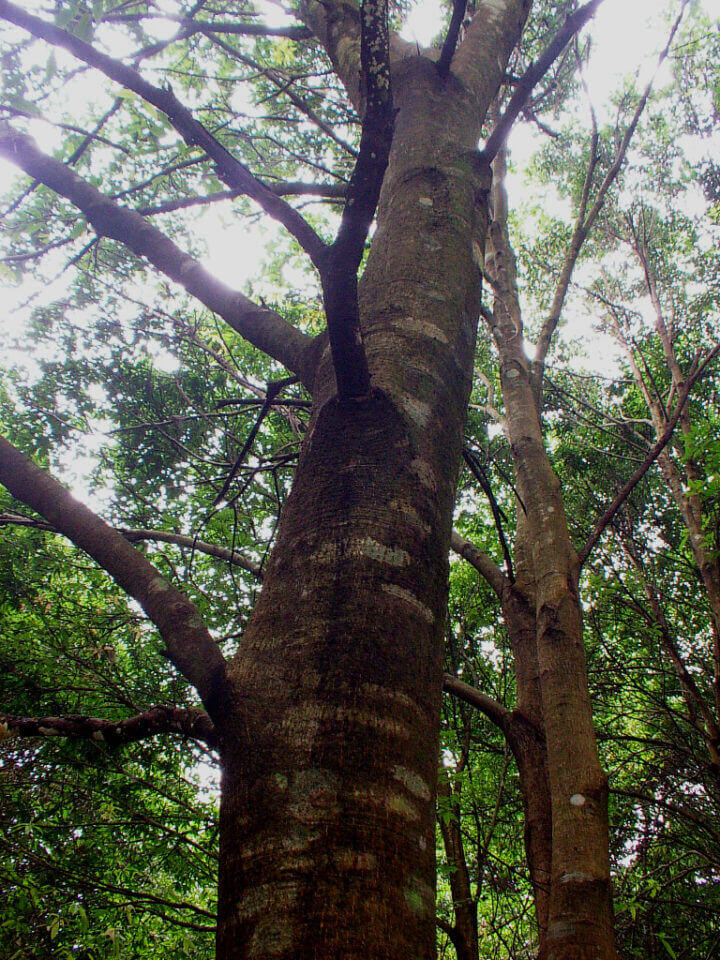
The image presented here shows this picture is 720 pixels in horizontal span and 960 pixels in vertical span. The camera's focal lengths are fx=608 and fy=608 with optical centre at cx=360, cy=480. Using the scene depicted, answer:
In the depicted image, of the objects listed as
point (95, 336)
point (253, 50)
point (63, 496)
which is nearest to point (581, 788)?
point (63, 496)

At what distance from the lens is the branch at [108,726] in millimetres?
1037

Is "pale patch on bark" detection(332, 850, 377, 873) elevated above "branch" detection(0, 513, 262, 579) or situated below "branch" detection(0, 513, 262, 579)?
below

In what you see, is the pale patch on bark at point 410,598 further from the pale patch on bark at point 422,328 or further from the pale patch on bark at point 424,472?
the pale patch on bark at point 422,328

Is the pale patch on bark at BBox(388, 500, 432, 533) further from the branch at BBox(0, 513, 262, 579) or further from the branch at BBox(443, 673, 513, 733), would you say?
the branch at BBox(443, 673, 513, 733)

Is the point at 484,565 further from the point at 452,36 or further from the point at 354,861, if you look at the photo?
the point at 354,861

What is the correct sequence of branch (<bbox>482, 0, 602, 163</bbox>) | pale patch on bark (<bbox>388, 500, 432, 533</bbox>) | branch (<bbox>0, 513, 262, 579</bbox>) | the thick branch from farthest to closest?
the thick branch < branch (<bbox>0, 513, 262, 579</bbox>) < branch (<bbox>482, 0, 602, 163</bbox>) < pale patch on bark (<bbox>388, 500, 432, 533</bbox>)

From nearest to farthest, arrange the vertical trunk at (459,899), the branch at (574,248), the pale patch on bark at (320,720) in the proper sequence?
the pale patch on bark at (320,720), the branch at (574,248), the vertical trunk at (459,899)

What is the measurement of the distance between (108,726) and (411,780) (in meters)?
0.58

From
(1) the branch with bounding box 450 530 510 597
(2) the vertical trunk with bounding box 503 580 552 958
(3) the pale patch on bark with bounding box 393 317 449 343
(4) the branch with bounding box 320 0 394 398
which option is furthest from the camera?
(1) the branch with bounding box 450 530 510 597

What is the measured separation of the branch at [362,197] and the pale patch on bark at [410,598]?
0.44 m

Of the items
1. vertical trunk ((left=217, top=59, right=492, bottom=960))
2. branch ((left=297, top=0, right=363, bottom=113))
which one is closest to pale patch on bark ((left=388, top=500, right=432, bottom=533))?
vertical trunk ((left=217, top=59, right=492, bottom=960))

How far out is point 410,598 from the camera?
104cm

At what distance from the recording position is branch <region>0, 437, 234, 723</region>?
1029 millimetres

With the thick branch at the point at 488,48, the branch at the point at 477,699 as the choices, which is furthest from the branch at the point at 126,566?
the branch at the point at 477,699
